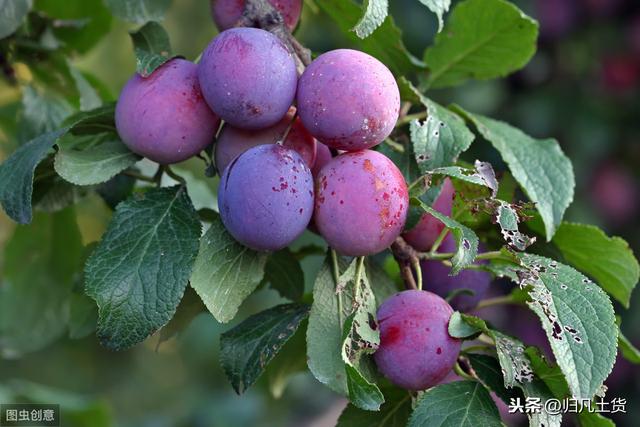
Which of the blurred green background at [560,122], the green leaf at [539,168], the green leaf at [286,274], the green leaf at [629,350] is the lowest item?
the blurred green background at [560,122]

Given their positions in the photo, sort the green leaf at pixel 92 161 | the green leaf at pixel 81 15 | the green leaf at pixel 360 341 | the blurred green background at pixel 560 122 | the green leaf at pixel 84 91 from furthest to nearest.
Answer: the blurred green background at pixel 560 122
the green leaf at pixel 81 15
the green leaf at pixel 84 91
the green leaf at pixel 92 161
the green leaf at pixel 360 341

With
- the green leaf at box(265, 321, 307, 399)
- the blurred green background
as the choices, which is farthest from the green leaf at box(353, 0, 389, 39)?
the blurred green background

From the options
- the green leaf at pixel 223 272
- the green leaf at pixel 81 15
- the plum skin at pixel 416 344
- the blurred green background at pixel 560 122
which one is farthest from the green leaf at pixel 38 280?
the blurred green background at pixel 560 122

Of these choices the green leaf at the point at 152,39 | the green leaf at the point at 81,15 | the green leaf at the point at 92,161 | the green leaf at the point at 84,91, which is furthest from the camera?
the green leaf at the point at 81,15

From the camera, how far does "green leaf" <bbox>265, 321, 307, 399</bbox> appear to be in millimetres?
892

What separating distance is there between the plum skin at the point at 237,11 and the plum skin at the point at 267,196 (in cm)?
19

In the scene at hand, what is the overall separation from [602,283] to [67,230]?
666 mm

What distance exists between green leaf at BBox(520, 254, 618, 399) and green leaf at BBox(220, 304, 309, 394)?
0.20m

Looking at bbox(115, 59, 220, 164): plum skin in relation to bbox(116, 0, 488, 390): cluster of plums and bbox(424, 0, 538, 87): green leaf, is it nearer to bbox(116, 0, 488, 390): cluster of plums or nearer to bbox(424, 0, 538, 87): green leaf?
bbox(116, 0, 488, 390): cluster of plums

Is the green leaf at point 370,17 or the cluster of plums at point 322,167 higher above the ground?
the green leaf at point 370,17

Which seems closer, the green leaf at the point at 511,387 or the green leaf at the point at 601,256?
the green leaf at the point at 511,387

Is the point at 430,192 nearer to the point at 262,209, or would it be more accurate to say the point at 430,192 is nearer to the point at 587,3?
the point at 262,209

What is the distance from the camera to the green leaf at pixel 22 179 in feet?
2.34

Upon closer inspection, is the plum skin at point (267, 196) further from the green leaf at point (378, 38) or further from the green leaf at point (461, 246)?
the green leaf at point (378, 38)
